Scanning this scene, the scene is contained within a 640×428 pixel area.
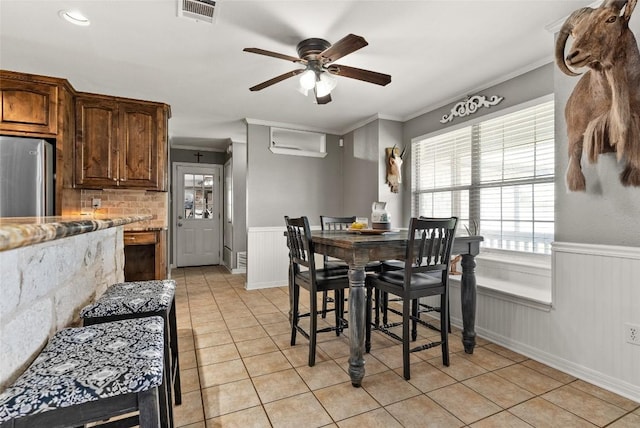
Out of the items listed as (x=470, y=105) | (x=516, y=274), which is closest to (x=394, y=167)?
(x=470, y=105)

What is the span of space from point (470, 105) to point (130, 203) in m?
4.27

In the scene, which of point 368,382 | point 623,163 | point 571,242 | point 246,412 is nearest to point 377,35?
point 623,163

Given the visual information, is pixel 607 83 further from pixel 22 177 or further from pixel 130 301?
pixel 22 177

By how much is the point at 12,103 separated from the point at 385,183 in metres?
4.10

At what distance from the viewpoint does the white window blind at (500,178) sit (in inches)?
110

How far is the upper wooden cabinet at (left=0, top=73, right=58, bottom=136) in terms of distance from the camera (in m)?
3.07

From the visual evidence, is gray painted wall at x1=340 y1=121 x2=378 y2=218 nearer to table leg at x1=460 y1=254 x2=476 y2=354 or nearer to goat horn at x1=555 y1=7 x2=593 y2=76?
table leg at x1=460 y1=254 x2=476 y2=354

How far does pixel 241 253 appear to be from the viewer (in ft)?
19.2

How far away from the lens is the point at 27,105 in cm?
312

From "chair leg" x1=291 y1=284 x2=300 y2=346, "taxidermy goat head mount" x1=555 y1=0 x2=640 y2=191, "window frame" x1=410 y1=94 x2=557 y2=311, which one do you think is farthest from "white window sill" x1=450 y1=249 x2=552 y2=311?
"chair leg" x1=291 y1=284 x2=300 y2=346

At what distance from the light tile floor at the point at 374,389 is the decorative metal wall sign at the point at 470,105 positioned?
2278mm

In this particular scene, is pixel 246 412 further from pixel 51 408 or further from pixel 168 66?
pixel 168 66

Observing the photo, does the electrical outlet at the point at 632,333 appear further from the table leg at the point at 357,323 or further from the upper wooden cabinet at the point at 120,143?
the upper wooden cabinet at the point at 120,143

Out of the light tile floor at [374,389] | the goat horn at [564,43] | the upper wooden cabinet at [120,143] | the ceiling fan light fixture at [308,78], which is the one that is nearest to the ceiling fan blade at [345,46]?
the ceiling fan light fixture at [308,78]
